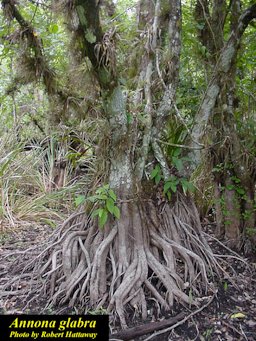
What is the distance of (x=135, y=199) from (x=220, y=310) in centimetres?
102

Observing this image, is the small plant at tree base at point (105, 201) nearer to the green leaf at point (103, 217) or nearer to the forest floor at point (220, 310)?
the green leaf at point (103, 217)

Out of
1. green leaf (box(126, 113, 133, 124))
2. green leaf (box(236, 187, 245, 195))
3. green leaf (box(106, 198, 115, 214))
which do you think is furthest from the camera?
green leaf (box(236, 187, 245, 195))

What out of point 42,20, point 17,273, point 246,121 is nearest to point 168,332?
point 17,273

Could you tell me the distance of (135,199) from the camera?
8.45ft

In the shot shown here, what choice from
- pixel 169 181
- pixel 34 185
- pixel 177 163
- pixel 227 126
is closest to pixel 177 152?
pixel 177 163

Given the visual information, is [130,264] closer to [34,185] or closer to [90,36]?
[90,36]

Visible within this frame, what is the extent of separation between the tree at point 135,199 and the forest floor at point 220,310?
0.45ft

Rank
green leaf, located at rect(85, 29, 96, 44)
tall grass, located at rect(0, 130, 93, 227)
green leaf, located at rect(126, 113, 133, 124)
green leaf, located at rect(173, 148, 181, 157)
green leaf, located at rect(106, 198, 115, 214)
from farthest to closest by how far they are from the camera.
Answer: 1. tall grass, located at rect(0, 130, 93, 227)
2. green leaf, located at rect(173, 148, 181, 157)
3. green leaf, located at rect(126, 113, 133, 124)
4. green leaf, located at rect(106, 198, 115, 214)
5. green leaf, located at rect(85, 29, 96, 44)

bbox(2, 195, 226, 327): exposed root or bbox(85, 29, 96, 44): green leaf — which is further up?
bbox(85, 29, 96, 44): green leaf

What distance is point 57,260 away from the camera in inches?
109

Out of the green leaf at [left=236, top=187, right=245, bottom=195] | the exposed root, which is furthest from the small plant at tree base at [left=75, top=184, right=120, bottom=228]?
the green leaf at [left=236, top=187, right=245, bottom=195]

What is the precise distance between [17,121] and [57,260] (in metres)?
2.81

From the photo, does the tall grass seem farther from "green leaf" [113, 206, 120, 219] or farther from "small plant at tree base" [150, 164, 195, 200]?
"green leaf" [113, 206, 120, 219]

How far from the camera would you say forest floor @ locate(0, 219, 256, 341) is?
2213 mm
